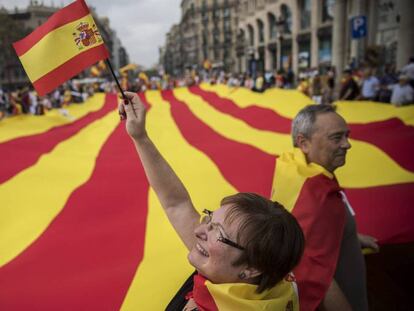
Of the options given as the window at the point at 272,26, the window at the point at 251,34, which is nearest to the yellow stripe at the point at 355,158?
the window at the point at 272,26

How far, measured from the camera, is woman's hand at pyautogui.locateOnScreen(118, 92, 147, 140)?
123 cm

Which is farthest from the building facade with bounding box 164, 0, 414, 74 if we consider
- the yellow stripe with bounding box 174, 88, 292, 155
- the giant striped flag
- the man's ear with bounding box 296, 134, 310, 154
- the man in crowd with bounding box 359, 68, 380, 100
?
the man's ear with bounding box 296, 134, 310, 154

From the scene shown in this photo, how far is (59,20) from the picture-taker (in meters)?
1.31

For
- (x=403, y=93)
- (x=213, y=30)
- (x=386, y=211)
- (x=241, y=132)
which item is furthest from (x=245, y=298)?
(x=213, y=30)

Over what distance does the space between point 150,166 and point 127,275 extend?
2.04 feet

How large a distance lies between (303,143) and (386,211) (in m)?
1.04

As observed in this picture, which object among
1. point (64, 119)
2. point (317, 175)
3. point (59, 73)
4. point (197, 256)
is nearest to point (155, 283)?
point (197, 256)

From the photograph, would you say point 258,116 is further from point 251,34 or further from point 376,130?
point 251,34

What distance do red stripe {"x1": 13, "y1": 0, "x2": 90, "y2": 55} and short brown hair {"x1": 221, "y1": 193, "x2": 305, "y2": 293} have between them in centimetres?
92

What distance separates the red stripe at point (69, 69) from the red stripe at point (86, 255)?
2.64 ft

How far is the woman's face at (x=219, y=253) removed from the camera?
88 cm

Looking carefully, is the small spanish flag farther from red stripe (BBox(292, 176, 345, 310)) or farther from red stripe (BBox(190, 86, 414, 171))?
red stripe (BBox(190, 86, 414, 171))

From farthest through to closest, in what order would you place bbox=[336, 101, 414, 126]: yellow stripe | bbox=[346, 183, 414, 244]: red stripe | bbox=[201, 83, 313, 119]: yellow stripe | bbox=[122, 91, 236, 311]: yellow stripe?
bbox=[201, 83, 313, 119]: yellow stripe → bbox=[336, 101, 414, 126]: yellow stripe → bbox=[346, 183, 414, 244]: red stripe → bbox=[122, 91, 236, 311]: yellow stripe

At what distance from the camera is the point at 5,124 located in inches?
200
